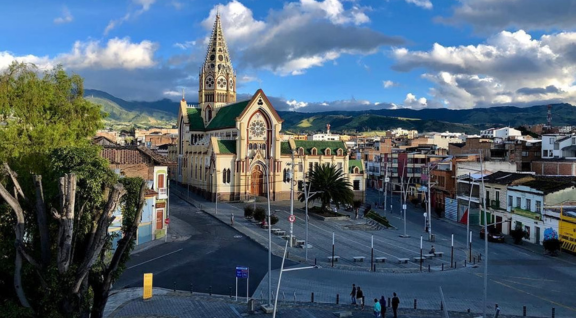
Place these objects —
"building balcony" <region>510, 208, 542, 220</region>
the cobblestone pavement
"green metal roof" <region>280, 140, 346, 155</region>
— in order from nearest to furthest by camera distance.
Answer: the cobblestone pavement, "building balcony" <region>510, 208, 542, 220</region>, "green metal roof" <region>280, 140, 346, 155</region>

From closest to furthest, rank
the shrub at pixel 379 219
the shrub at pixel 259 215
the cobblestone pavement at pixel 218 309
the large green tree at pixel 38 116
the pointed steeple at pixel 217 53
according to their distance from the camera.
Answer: the large green tree at pixel 38 116 → the cobblestone pavement at pixel 218 309 → the shrub at pixel 259 215 → the shrub at pixel 379 219 → the pointed steeple at pixel 217 53

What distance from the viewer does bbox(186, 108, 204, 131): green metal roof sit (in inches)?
3591

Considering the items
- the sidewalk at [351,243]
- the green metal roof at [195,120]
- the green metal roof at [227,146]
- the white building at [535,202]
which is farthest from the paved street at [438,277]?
the green metal roof at [195,120]

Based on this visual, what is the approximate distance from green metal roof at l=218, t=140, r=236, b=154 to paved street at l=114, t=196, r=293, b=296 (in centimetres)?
2439

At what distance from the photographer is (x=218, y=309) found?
25.5 m

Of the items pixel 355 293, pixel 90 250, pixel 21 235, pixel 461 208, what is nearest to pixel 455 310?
pixel 355 293

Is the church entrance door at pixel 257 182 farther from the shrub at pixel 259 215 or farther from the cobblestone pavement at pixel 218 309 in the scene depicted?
the cobblestone pavement at pixel 218 309

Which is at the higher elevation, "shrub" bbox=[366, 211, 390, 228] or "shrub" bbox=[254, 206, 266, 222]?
"shrub" bbox=[254, 206, 266, 222]

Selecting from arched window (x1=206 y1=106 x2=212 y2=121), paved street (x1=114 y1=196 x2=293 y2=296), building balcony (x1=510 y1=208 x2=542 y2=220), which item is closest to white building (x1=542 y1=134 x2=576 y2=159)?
building balcony (x1=510 y1=208 x2=542 y2=220)

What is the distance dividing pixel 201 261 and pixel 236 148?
1584 inches

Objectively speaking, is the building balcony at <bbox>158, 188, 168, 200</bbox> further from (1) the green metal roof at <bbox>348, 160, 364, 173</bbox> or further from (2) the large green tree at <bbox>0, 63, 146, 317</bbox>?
(1) the green metal roof at <bbox>348, 160, 364, 173</bbox>

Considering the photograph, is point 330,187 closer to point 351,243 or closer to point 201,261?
point 351,243

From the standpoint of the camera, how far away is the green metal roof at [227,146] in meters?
74.7

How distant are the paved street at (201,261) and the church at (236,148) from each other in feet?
76.2
